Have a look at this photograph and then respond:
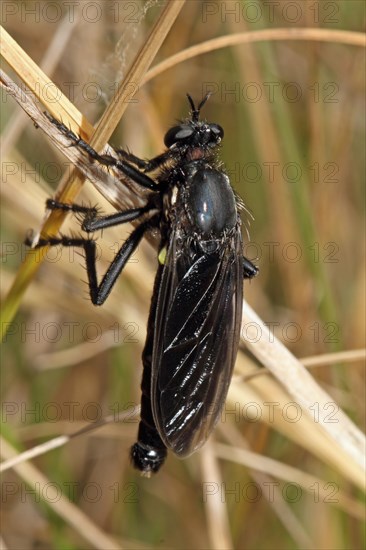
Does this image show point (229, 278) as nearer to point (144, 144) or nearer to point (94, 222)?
point (94, 222)

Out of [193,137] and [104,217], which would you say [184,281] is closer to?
[104,217]

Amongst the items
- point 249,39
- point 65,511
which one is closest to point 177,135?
point 249,39

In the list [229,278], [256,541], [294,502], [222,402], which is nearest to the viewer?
[222,402]

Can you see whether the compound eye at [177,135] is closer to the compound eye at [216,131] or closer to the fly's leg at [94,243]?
the compound eye at [216,131]

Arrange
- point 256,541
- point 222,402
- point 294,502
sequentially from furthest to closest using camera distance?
point 294,502 → point 256,541 → point 222,402

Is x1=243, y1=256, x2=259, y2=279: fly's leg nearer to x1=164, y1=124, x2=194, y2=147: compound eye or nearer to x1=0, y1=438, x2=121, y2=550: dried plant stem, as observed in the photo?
x1=164, y1=124, x2=194, y2=147: compound eye

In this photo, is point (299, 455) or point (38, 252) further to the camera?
point (299, 455)

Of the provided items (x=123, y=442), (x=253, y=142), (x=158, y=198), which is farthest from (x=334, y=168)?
(x=123, y=442)

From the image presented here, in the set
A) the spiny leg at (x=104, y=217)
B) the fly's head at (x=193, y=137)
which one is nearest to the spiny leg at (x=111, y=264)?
the spiny leg at (x=104, y=217)
